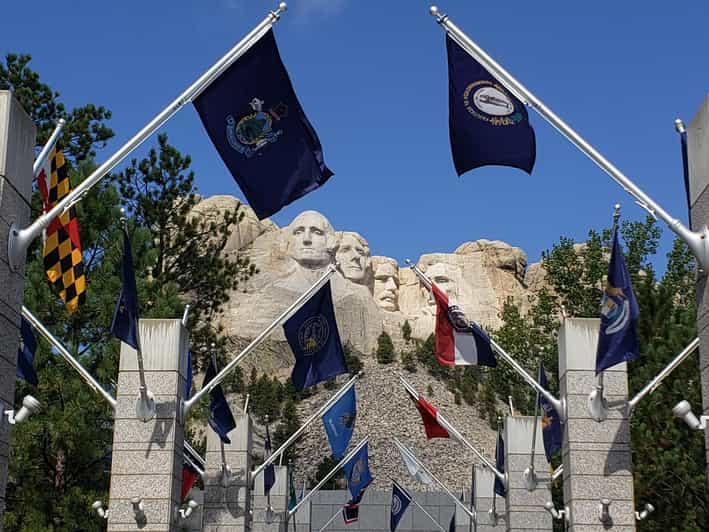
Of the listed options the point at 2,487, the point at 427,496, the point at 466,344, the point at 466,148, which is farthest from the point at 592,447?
the point at 427,496

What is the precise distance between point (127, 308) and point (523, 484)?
1054cm

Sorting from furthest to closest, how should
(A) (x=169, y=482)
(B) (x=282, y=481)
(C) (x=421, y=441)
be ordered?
(C) (x=421, y=441) → (B) (x=282, y=481) → (A) (x=169, y=482)

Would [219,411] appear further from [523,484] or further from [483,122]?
[483,122]

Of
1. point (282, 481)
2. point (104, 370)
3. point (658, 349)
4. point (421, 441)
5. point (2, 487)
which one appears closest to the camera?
point (2, 487)

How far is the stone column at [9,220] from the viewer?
963cm

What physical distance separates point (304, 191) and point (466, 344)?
623 cm

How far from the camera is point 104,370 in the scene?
72.2 feet

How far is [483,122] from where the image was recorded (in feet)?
38.1

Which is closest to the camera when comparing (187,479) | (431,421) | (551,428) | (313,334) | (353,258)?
(313,334)

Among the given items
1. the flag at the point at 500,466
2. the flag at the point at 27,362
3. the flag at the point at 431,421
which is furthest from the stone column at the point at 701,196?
the flag at the point at 431,421

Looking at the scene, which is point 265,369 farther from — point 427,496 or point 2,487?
point 2,487

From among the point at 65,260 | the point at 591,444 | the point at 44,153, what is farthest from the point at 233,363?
the point at 44,153

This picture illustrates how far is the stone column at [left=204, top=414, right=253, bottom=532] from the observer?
69.7 ft

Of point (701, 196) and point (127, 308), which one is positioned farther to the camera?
point (127, 308)
